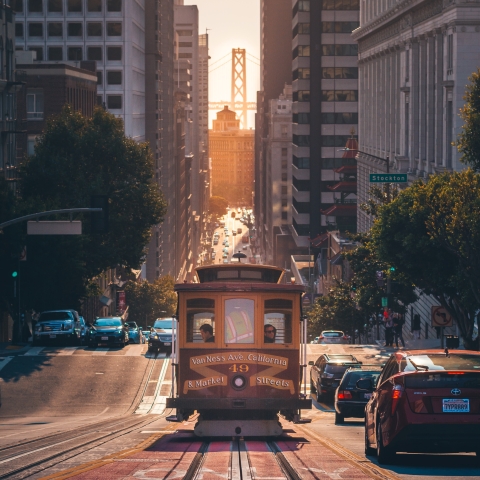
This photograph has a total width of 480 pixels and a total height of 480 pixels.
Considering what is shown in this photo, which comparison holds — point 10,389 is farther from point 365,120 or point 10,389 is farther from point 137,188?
point 365,120

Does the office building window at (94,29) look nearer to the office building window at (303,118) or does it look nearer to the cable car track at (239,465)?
the office building window at (303,118)

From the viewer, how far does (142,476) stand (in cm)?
1507

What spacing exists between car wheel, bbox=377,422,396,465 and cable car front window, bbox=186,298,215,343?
21.5ft

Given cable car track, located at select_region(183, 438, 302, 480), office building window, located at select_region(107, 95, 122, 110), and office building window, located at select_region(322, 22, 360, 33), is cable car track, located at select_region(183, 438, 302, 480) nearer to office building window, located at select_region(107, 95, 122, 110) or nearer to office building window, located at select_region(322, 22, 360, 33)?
office building window, located at select_region(107, 95, 122, 110)

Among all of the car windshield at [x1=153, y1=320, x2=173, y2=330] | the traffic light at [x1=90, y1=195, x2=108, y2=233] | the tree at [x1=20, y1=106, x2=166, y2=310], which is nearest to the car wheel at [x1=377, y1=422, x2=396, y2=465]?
the traffic light at [x1=90, y1=195, x2=108, y2=233]

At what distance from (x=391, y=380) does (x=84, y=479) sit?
4.52 meters

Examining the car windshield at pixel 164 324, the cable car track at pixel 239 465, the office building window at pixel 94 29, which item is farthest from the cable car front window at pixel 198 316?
the office building window at pixel 94 29

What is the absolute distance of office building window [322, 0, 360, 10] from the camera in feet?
486

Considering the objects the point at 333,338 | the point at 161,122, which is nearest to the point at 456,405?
the point at 333,338

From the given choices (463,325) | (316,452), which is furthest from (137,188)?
(316,452)

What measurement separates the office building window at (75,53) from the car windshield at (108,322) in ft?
233

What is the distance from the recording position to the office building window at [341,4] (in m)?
148

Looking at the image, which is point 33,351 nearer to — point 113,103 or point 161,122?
point 113,103

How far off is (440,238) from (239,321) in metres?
17.9
